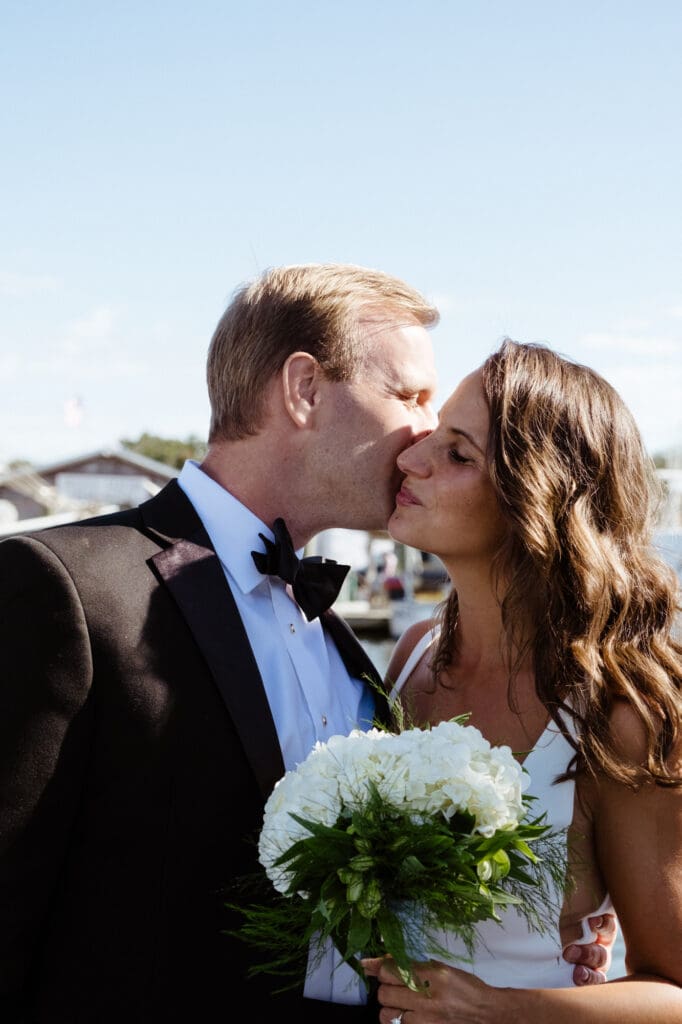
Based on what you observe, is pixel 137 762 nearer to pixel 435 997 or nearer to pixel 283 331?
pixel 435 997

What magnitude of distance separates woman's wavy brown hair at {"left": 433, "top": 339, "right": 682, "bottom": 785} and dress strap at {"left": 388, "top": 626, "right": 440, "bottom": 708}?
1.79 feet

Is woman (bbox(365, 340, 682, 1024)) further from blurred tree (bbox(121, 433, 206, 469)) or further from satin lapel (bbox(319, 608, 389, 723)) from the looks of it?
blurred tree (bbox(121, 433, 206, 469))

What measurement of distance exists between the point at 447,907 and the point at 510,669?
137 centimetres

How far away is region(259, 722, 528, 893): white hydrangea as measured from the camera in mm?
2234

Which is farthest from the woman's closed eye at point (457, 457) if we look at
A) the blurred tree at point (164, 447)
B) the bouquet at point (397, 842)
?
the blurred tree at point (164, 447)

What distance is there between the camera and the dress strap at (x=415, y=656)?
395cm

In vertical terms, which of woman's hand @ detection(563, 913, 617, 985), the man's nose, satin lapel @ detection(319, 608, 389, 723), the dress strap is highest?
the man's nose

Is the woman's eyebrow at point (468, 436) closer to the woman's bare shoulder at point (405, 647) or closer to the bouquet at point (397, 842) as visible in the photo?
the woman's bare shoulder at point (405, 647)

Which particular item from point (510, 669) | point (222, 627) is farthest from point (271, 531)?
point (510, 669)

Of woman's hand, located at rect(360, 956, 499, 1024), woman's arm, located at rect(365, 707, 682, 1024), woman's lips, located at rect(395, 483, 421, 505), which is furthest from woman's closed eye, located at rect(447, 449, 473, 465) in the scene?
woman's hand, located at rect(360, 956, 499, 1024)

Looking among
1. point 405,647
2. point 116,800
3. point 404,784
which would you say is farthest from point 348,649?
point 404,784

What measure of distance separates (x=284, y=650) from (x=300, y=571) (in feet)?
0.87

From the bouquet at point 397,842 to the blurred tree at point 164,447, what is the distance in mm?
74587

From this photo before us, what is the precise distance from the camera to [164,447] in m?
87.8
